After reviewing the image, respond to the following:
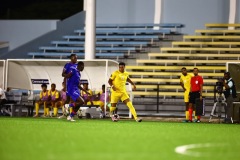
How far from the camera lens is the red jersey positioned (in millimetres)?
24062

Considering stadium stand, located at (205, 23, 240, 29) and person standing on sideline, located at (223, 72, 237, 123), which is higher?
stadium stand, located at (205, 23, 240, 29)

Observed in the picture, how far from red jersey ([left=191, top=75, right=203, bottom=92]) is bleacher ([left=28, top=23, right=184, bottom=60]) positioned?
9839 millimetres

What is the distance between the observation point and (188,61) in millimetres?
31969

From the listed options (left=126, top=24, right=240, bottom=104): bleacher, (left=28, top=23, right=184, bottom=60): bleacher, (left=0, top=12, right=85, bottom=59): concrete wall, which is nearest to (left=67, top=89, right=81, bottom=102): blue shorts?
(left=126, top=24, right=240, bottom=104): bleacher

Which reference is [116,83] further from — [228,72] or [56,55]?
[56,55]

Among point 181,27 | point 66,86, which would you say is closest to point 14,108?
point 66,86

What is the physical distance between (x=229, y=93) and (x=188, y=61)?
8.49 metres

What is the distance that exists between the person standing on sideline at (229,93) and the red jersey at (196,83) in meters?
0.96

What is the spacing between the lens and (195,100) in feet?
79.7

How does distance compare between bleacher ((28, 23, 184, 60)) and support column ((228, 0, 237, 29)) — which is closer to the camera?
support column ((228, 0, 237, 29))

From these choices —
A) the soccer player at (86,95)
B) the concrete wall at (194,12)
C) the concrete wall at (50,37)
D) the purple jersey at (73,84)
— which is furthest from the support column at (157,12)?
the purple jersey at (73,84)

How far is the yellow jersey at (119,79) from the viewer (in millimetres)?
20875

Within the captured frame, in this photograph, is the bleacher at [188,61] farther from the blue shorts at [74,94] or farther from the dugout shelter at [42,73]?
the blue shorts at [74,94]

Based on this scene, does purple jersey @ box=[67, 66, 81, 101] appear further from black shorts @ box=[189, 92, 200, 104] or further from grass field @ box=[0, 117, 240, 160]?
grass field @ box=[0, 117, 240, 160]
